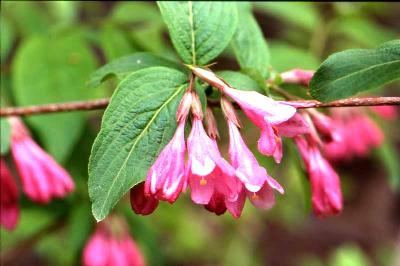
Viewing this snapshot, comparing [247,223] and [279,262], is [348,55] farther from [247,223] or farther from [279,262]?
[279,262]

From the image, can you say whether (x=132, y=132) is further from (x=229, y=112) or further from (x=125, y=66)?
(x=125, y=66)

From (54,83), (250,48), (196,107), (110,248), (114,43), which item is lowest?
(110,248)

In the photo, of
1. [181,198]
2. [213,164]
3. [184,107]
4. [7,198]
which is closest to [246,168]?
[213,164]

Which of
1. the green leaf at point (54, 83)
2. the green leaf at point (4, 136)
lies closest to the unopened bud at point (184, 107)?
the green leaf at point (4, 136)

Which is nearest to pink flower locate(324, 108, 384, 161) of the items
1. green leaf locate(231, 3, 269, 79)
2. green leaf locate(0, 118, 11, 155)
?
green leaf locate(231, 3, 269, 79)

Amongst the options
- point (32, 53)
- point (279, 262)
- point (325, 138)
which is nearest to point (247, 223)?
point (279, 262)
